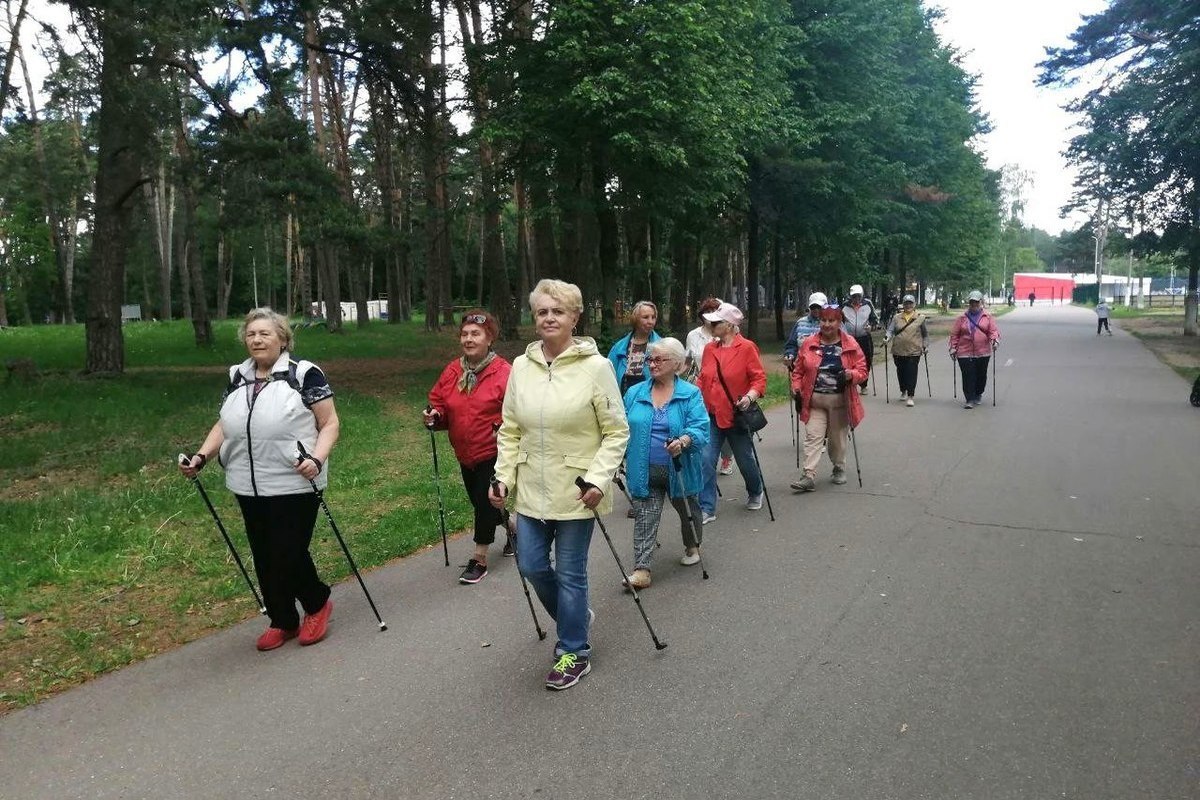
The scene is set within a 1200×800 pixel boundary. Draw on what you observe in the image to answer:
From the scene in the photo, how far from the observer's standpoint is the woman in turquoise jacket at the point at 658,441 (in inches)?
218

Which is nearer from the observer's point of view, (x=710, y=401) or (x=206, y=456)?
(x=206, y=456)

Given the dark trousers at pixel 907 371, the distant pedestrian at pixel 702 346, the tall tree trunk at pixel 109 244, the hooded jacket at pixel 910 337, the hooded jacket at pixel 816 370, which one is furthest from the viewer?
the tall tree trunk at pixel 109 244

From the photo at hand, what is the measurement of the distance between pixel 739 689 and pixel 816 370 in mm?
4812

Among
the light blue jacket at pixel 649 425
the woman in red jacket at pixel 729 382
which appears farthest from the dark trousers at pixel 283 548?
the woman in red jacket at pixel 729 382

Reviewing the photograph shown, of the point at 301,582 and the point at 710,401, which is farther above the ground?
the point at 710,401

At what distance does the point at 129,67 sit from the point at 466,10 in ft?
29.4

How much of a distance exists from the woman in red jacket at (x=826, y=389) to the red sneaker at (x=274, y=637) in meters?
4.95

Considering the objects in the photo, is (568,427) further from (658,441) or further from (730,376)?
(730,376)

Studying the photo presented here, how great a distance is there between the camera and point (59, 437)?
11.0 m

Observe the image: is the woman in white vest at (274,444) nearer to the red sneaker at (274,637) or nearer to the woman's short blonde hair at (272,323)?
the woman's short blonde hair at (272,323)

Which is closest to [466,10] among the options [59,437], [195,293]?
[195,293]

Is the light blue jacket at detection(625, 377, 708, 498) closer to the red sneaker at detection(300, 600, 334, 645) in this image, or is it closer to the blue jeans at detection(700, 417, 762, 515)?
the blue jeans at detection(700, 417, 762, 515)

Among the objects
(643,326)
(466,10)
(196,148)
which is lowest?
(643,326)

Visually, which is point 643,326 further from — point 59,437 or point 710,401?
point 59,437
